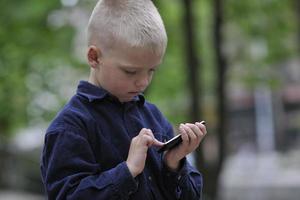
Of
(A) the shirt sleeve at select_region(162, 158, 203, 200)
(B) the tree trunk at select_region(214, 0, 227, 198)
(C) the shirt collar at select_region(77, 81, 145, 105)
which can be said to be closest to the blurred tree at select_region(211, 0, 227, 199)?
(B) the tree trunk at select_region(214, 0, 227, 198)

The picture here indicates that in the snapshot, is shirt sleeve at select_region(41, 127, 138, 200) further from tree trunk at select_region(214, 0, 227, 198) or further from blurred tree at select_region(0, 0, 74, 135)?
tree trunk at select_region(214, 0, 227, 198)

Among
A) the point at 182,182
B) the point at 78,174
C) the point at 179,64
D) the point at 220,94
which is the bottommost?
the point at 179,64

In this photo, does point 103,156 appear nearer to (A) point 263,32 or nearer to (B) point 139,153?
(B) point 139,153

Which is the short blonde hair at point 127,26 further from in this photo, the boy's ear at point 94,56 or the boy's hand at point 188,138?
the boy's hand at point 188,138

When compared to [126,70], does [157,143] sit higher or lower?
lower

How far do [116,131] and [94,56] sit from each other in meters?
0.24

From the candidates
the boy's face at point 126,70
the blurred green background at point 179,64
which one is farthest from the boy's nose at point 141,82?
the blurred green background at point 179,64

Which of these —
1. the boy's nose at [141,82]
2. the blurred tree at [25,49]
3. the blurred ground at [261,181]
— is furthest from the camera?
the blurred ground at [261,181]

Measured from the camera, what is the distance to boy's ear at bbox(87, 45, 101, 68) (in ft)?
6.13

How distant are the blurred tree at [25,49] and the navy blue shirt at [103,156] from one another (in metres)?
6.57

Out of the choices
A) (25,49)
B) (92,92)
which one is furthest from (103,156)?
(25,49)

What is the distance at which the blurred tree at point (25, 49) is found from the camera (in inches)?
334

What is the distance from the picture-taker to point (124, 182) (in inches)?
69.1

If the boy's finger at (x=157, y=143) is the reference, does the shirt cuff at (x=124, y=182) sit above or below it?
below
